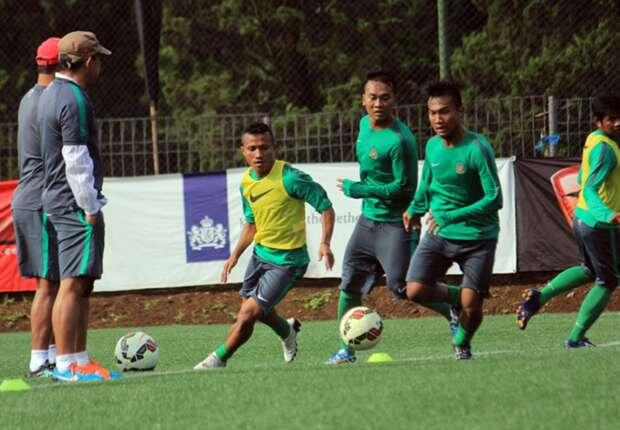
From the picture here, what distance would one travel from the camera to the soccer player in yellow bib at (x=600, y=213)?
10.9 m

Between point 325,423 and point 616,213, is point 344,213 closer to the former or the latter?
point 616,213

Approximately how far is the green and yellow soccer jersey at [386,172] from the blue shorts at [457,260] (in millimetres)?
544

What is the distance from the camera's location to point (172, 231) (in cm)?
1795

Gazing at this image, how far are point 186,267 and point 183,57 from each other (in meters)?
23.2

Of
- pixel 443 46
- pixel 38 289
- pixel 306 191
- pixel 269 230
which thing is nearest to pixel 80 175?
pixel 38 289

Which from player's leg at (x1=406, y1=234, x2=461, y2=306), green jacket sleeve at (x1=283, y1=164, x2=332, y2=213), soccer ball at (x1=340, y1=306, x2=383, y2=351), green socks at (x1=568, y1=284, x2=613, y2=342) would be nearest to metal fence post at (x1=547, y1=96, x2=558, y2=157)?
green socks at (x1=568, y1=284, x2=613, y2=342)

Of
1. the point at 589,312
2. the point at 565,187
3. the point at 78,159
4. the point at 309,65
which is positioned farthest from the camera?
the point at 309,65

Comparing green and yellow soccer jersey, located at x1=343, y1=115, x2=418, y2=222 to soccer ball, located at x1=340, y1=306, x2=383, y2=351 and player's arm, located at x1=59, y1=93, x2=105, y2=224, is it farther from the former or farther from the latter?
player's arm, located at x1=59, y1=93, x2=105, y2=224

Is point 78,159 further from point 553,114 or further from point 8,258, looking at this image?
point 553,114

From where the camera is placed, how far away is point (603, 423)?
650cm

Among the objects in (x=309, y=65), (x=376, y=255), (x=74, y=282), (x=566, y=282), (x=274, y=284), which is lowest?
(x=566, y=282)

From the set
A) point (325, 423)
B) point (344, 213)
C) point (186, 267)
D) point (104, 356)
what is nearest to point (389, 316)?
point (344, 213)

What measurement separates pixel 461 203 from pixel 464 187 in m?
0.12

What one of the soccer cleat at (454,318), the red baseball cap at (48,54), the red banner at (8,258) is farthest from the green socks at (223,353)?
the red banner at (8,258)
